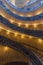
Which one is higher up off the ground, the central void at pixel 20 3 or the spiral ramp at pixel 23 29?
the central void at pixel 20 3

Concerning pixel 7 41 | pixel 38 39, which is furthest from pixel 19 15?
pixel 7 41

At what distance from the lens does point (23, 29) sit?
20.4m

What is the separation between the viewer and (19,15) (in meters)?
24.6

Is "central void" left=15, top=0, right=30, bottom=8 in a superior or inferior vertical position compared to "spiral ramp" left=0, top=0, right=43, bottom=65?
superior

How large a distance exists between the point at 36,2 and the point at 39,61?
1435cm

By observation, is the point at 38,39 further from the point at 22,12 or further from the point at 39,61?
the point at 22,12

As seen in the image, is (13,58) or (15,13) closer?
(13,58)

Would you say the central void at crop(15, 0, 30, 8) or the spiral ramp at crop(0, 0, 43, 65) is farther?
the central void at crop(15, 0, 30, 8)

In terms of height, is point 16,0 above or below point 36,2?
above

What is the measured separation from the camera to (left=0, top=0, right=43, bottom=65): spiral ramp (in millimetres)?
15734

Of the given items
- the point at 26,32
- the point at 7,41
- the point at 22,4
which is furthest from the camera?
the point at 22,4

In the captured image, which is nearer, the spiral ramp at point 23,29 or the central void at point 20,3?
the spiral ramp at point 23,29

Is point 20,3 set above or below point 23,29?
above

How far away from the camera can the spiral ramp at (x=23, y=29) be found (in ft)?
51.6
